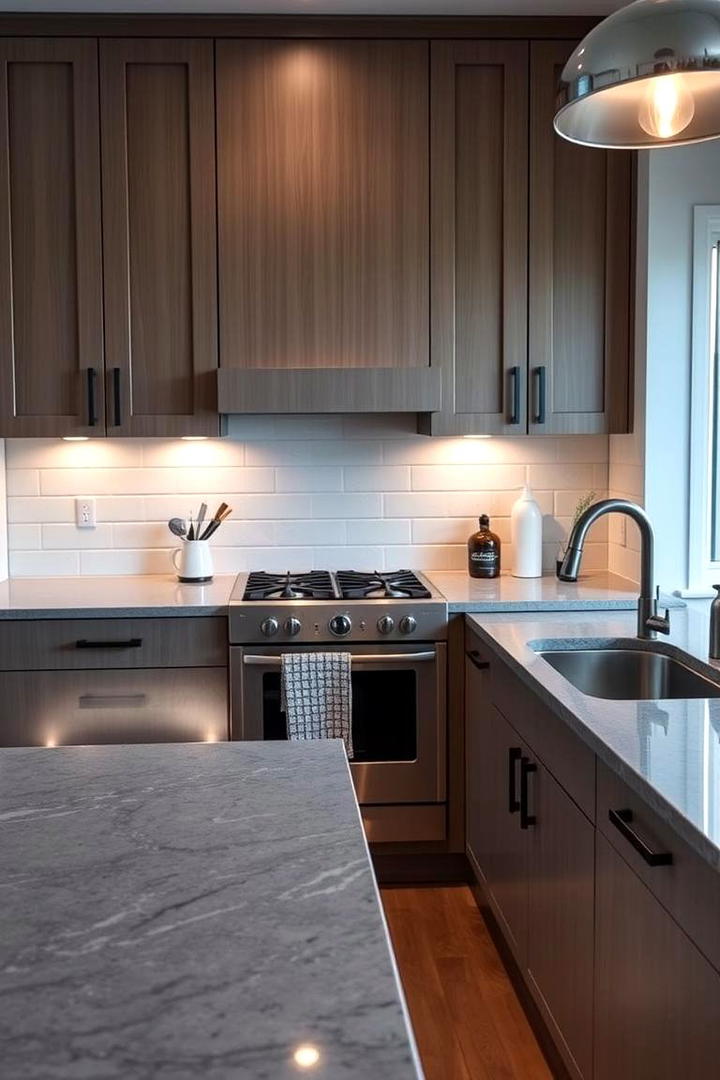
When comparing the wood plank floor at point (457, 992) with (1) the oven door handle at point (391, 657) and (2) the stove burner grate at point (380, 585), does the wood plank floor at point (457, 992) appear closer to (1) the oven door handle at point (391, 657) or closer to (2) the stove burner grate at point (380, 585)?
(1) the oven door handle at point (391, 657)

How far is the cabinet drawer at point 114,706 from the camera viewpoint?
11.3 feet

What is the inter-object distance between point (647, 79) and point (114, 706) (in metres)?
2.43

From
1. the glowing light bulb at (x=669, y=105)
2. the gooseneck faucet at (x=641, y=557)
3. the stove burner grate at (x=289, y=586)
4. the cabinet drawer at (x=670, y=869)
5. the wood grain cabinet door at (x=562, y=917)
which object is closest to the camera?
the cabinet drawer at (x=670, y=869)

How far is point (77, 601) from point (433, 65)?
80.0 inches

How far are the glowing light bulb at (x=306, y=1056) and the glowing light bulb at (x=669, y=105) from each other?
160cm

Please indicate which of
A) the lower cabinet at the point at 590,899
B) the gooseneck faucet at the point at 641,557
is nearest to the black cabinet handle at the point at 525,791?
the lower cabinet at the point at 590,899

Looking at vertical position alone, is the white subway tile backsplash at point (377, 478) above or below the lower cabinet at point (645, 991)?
above

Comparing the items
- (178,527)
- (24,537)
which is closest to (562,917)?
(178,527)

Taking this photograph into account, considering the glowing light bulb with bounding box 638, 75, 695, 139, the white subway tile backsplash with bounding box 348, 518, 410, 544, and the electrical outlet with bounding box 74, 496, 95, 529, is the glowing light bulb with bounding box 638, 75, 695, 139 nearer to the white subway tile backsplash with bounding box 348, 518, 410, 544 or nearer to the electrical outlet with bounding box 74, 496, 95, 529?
the white subway tile backsplash with bounding box 348, 518, 410, 544

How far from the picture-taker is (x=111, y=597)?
356 centimetres

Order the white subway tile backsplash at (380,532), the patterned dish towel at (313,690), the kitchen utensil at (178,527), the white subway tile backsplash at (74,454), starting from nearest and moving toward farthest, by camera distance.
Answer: the patterned dish towel at (313,690) → the kitchen utensil at (178,527) → the white subway tile backsplash at (74,454) → the white subway tile backsplash at (380,532)

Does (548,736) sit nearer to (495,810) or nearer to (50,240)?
(495,810)

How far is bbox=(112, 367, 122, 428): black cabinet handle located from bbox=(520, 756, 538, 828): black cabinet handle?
1744mm

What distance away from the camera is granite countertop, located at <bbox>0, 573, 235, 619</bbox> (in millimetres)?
3398
